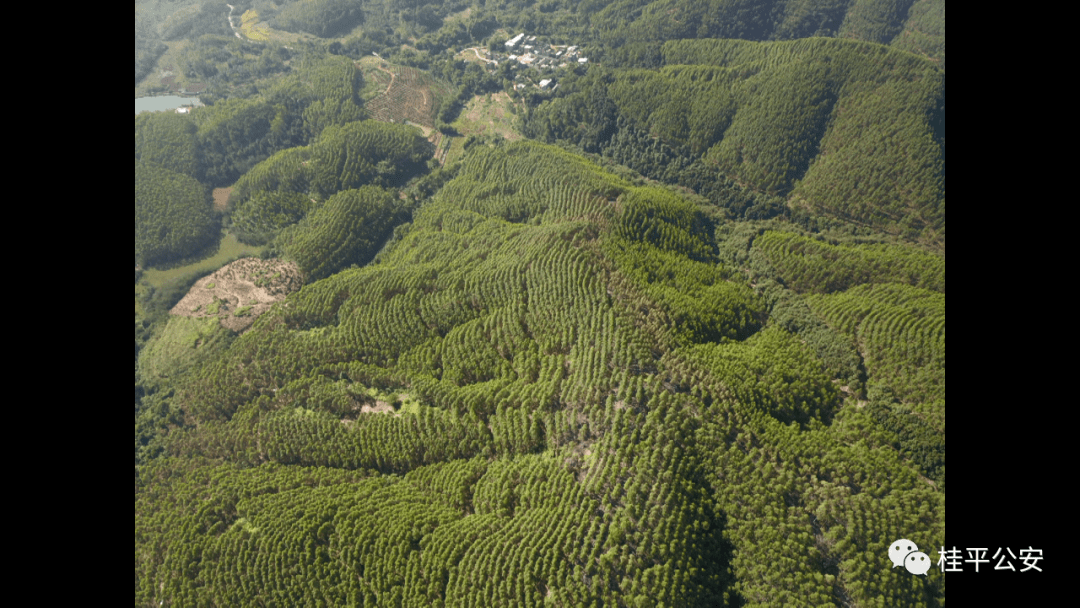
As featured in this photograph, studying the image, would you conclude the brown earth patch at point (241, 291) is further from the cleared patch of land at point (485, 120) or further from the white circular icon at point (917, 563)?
the white circular icon at point (917, 563)

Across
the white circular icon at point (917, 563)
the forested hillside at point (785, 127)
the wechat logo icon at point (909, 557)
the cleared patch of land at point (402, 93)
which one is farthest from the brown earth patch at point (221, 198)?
the white circular icon at point (917, 563)

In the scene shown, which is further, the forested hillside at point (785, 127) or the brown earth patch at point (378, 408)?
the forested hillside at point (785, 127)

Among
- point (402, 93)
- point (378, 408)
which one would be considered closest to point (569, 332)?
point (378, 408)

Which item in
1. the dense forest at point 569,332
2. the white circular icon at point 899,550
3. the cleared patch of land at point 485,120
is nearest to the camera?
the white circular icon at point 899,550

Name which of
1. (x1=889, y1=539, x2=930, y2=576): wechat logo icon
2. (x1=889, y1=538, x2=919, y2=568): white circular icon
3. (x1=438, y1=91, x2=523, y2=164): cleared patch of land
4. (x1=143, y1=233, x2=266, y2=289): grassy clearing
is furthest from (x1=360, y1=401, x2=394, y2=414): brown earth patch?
(x1=438, y1=91, x2=523, y2=164): cleared patch of land

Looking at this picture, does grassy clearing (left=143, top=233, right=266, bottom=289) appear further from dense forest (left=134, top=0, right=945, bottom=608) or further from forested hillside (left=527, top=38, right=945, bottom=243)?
forested hillside (left=527, top=38, right=945, bottom=243)
